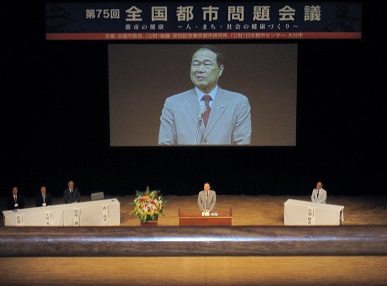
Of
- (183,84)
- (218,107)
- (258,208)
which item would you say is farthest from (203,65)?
(258,208)

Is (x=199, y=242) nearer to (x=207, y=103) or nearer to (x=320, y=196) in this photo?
(x=320, y=196)

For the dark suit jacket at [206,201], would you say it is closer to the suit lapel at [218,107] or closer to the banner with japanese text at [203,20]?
the suit lapel at [218,107]

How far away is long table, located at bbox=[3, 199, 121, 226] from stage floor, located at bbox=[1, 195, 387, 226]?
446 mm

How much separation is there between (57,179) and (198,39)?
14.1 feet

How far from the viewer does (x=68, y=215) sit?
7531 millimetres

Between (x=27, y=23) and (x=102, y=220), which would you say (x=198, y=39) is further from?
(x=102, y=220)

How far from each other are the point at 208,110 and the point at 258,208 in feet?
7.25

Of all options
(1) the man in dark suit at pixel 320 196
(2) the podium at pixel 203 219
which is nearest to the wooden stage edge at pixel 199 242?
(2) the podium at pixel 203 219

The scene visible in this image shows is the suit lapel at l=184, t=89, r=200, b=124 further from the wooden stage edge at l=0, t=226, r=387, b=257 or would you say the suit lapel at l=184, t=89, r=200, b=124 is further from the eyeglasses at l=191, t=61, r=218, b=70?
the wooden stage edge at l=0, t=226, r=387, b=257

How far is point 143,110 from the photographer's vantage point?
33.1 ft

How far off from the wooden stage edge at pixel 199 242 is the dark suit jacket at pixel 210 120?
854 centimetres

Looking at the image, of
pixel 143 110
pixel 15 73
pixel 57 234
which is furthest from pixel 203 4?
pixel 57 234

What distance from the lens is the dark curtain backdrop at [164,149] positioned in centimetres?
984

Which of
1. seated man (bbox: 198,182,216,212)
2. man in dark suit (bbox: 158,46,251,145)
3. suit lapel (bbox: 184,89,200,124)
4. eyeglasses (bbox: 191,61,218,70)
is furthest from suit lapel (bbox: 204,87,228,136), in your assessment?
seated man (bbox: 198,182,216,212)
